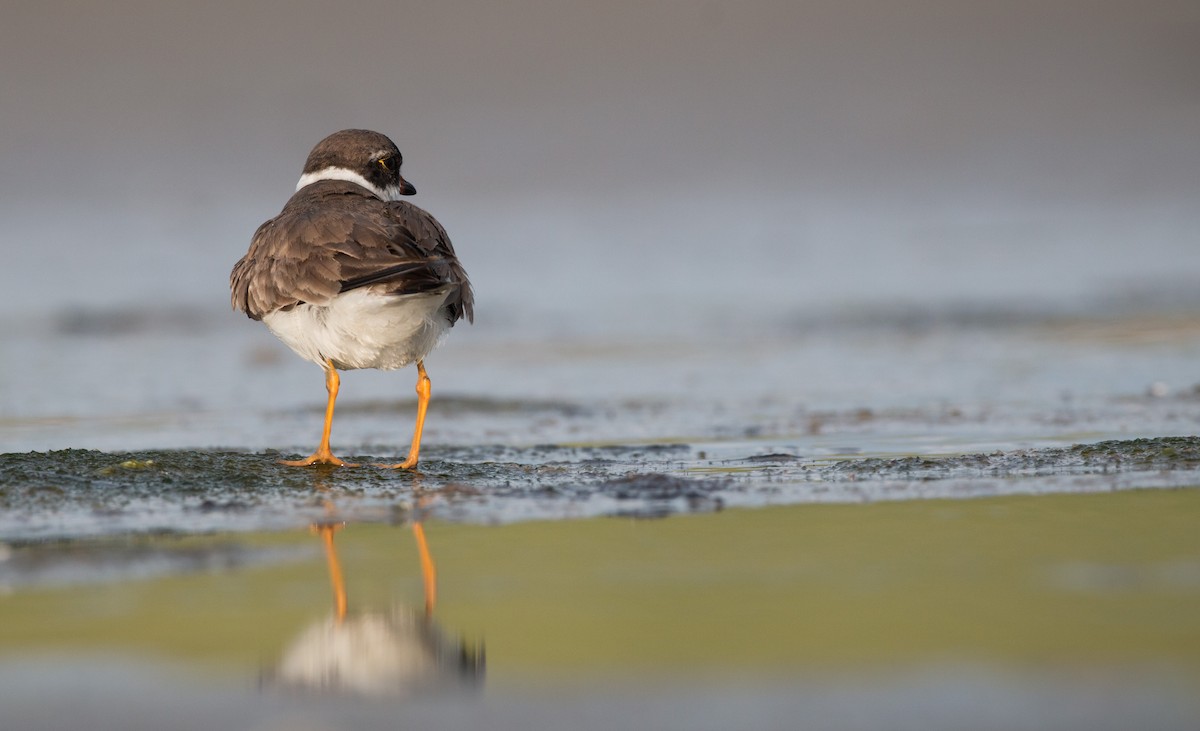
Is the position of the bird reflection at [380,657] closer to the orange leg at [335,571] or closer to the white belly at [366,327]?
the orange leg at [335,571]

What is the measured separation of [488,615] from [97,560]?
1351mm

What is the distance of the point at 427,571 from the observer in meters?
4.79

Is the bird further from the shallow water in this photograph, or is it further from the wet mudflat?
the shallow water

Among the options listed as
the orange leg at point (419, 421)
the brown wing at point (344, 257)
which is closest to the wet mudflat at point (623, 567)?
the orange leg at point (419, 421)

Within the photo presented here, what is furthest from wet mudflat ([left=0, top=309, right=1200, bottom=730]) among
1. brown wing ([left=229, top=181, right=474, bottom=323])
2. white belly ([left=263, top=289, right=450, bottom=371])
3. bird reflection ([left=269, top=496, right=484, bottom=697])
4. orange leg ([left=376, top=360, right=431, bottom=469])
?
brown wing ([left=229, top=181, right=474, bottom=323])

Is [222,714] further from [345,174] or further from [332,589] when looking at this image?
[345,174]

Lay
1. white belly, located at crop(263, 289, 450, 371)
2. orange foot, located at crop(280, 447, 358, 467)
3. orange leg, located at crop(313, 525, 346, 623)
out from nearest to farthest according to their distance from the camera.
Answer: orange leg, located at crop(313, 525, 346, 623) < white belly, located at crop(263, 289, 450, 371) < orange foot, located at crop(280, 447, 358, 467)

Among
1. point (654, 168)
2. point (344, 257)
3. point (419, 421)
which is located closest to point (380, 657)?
point (344, 257)

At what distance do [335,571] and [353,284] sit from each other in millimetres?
1916

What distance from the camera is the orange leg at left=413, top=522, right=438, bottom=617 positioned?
446 centimetres

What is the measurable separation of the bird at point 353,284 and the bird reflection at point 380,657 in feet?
7.29

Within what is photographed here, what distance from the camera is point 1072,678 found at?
359cm

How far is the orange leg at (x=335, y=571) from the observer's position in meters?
4.36

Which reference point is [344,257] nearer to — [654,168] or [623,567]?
[623,567]
